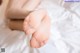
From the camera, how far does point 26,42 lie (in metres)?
0.96

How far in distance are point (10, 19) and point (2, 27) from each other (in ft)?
0.32

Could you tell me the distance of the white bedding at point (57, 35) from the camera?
3.01ft

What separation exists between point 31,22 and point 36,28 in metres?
0.05

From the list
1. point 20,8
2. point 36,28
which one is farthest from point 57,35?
point 20,8

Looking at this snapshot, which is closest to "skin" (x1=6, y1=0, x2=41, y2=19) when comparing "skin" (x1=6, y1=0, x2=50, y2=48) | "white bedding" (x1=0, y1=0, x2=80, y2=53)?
"skin" (x1=6, y1=0, x2=50, y2=48)

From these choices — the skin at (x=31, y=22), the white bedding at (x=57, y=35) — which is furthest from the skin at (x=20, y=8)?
the white bedding at (x=57, y=35)

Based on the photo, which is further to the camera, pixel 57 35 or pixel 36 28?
pixel 57 35

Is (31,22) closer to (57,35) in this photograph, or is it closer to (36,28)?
(36,28)

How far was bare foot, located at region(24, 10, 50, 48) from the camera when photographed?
871mm

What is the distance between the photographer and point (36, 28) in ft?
2.94

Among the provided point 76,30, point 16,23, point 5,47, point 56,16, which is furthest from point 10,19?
point 76,30

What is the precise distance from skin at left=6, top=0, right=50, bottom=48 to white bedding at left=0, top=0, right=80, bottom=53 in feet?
0.14

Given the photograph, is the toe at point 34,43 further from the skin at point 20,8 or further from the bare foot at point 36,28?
the skin at point 20,8

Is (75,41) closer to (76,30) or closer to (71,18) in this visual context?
(76,30)
